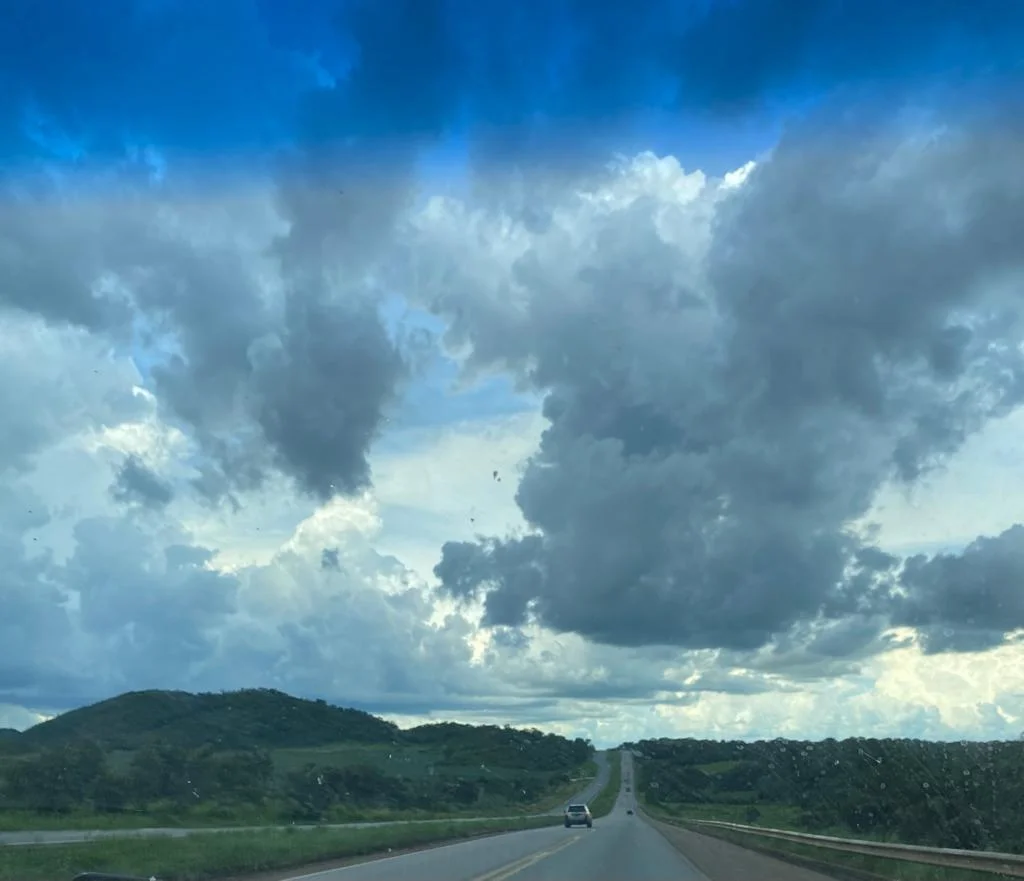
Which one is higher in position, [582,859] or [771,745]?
[771,745]

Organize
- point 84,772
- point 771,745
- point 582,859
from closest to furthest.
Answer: point 582,859 → point 84,772 → point 771,745

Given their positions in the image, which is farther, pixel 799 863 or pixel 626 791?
pixel 626 791

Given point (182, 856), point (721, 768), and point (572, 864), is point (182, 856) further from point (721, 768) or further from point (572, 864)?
point (721, 768)

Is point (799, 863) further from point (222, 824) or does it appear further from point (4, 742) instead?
point (4, 742)

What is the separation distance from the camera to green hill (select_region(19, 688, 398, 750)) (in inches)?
4397

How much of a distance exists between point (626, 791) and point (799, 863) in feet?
545

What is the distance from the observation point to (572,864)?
34.9m

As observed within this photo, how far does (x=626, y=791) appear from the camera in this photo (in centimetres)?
19462

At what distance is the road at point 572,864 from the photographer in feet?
96.6

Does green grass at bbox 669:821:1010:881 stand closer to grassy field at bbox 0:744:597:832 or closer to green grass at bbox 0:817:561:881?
green grass at bbox 0:817:561:881

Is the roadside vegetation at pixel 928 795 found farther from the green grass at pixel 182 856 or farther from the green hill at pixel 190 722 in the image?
the green hill at pixel 190 722

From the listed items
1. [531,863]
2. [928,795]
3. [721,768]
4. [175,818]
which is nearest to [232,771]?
[175,818]

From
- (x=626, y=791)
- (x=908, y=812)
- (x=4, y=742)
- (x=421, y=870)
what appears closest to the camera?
(x=421, y=870)

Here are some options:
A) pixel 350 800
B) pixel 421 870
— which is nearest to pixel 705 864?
pixel 421 870
